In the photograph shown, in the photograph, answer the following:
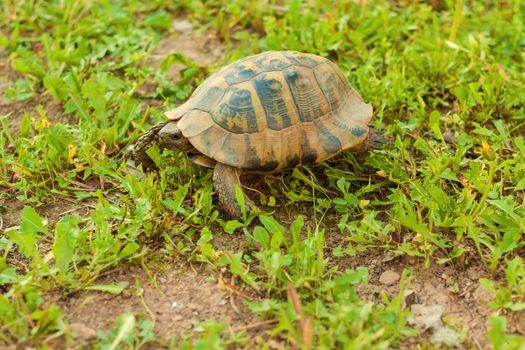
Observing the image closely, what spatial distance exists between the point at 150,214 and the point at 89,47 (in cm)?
197

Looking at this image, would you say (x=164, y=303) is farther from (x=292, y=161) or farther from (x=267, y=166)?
(x=292, y=161)

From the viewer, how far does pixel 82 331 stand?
2594 millimetres

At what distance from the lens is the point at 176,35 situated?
4.85 meters

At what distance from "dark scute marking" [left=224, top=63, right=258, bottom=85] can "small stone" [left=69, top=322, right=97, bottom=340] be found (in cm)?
143

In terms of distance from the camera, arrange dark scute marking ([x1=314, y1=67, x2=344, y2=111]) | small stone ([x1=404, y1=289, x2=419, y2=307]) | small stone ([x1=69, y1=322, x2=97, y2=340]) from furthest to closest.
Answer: dark scute marking ([x1=314, y1=67, x2=344, y2=111]) < small stone ([x1=404, y1=289, x2=419, y2=307]) < small stone ([x1=69, y1=322, x2=97, y2=340])

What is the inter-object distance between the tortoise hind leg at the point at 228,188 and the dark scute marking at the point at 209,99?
1.04 feet

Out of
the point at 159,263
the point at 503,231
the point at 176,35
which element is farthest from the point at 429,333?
the point at 176,35

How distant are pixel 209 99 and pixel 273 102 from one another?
35cm

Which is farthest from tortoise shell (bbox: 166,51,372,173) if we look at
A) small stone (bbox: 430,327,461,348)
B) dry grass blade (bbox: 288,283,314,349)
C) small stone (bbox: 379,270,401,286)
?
small stone (bbox: 430,327,461,348)

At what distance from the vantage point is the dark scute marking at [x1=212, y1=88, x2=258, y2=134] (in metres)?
3.23

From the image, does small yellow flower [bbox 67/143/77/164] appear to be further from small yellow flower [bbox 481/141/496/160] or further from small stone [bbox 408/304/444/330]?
small yellow flower [bbox 481/141/496/160]

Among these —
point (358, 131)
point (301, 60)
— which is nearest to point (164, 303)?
point (358, 131)

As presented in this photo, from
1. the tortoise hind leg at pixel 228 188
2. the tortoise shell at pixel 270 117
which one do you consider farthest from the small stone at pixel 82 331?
the tortoise shell at pixel 270 117

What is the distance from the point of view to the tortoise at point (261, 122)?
3.23m
